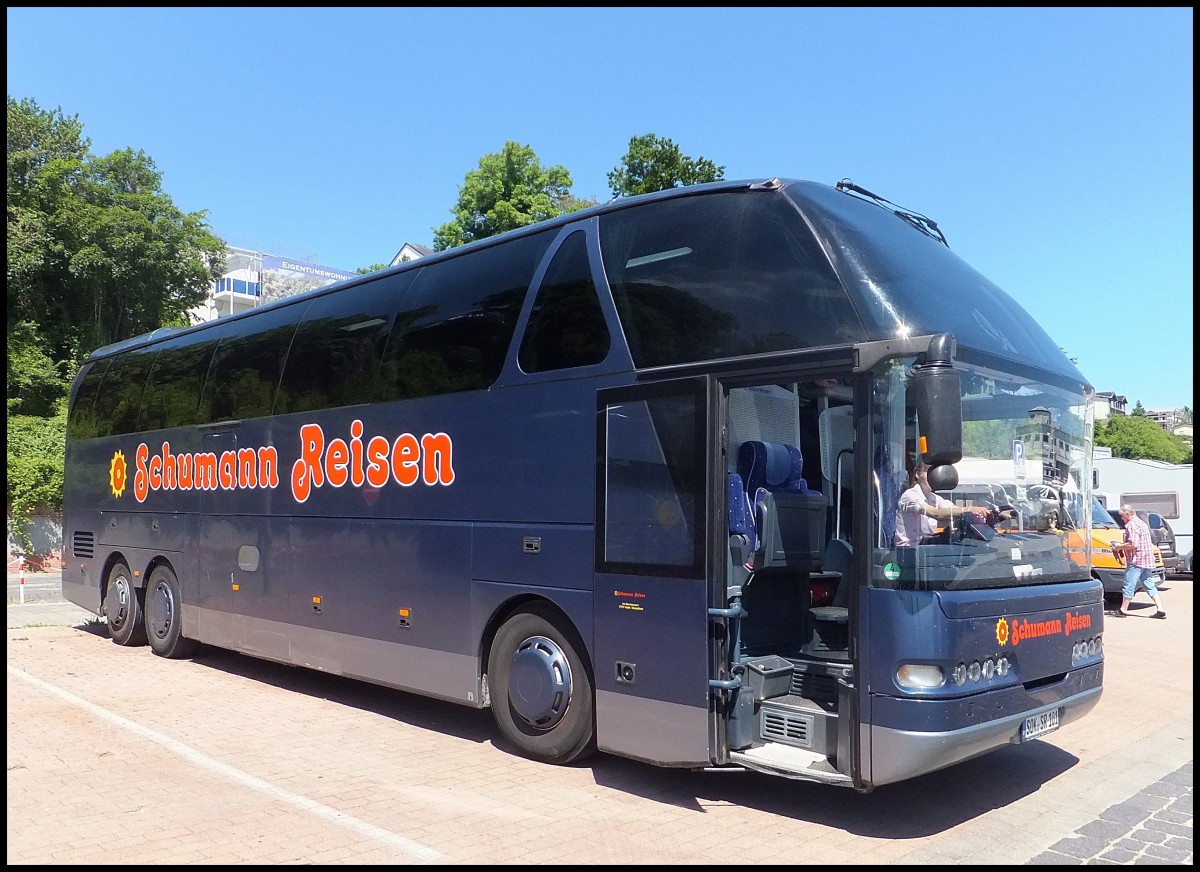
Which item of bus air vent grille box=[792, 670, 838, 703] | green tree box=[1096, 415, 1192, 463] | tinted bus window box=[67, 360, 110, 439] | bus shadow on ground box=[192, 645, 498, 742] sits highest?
green tree box=[1096, 415, 1192, 463]

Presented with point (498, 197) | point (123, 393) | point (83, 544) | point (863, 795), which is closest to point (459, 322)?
point (863, 795)

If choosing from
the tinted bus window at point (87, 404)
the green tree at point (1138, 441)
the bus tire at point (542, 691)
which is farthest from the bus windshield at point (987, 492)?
the green tree at point (1138, 441)

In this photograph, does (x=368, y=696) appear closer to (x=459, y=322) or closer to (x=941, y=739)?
(x=459, y=322)

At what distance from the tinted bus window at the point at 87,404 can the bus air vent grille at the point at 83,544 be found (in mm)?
1430

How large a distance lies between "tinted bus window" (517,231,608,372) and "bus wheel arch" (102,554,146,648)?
8177 millimetres

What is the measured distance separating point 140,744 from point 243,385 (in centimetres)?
427

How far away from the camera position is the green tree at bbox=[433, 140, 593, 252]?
87.0 ft

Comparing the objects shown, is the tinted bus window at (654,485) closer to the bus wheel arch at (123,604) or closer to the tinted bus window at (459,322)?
the tinted bus window at (459,322)

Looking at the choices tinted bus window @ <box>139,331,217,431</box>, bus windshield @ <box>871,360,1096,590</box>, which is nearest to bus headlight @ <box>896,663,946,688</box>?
bus windshield @ <box>871,360,1096,590</box>

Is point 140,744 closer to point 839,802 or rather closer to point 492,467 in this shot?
point 492,467

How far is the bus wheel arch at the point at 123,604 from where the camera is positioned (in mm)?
12688

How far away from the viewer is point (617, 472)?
6.52 m

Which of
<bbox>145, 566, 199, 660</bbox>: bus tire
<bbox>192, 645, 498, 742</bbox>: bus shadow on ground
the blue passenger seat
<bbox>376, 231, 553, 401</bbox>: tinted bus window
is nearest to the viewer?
the blue passenger seat

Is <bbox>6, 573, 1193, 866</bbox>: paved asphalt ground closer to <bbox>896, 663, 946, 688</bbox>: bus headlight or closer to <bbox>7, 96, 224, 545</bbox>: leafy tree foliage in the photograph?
<bbox>896, 663, 946, 688</bbox>: bus headlight
